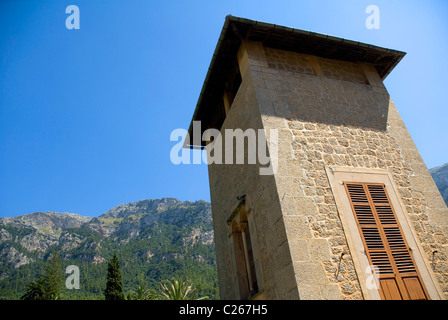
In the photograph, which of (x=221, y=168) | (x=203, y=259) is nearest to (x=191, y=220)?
(x=203, y=259)

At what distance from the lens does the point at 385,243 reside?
5602mm

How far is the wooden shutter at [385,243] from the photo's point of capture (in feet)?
17.0

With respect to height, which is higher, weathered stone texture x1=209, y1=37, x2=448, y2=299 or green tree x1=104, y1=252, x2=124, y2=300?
green tree x1=104, y1=252, x2=124, y2=300

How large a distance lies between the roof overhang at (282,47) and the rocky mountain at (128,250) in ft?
202

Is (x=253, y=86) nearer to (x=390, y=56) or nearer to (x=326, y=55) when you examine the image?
(x=326, y=55)

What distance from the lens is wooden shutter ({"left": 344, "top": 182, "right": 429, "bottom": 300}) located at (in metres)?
5.18

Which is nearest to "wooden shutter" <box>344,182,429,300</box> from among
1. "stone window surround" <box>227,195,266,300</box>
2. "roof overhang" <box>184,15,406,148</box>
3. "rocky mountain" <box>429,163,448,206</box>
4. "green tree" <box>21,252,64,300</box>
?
"stone window surround" <box>227,195,266,300</box>

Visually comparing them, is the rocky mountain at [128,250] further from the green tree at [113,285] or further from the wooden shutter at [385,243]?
the wooden shutter at [385,243]

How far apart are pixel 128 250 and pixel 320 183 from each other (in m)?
107

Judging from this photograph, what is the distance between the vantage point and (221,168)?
909cm

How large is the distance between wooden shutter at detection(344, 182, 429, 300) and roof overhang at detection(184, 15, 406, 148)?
3.98 meters

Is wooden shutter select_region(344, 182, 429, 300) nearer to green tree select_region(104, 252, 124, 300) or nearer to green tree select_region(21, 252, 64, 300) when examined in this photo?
green tree select_region(104, 252, 124, 300)

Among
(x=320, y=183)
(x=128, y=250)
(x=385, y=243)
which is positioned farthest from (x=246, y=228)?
(x=128, y=250)

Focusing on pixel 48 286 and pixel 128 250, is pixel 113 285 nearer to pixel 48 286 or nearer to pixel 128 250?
pixel 48 286
